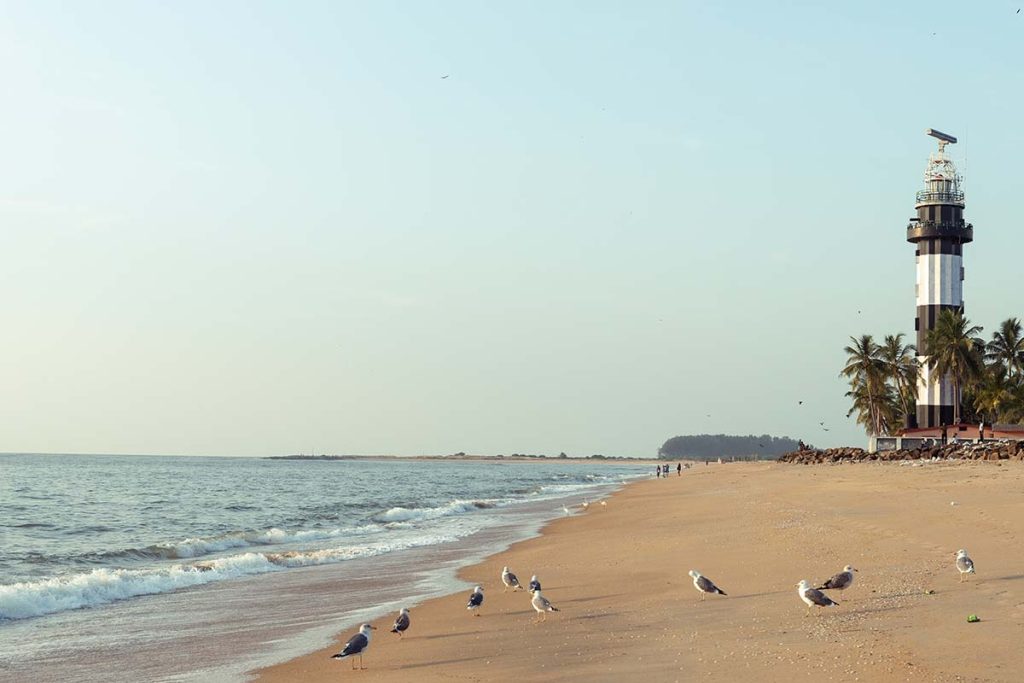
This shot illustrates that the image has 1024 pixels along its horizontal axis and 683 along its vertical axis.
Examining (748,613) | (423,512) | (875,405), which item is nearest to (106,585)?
(748,613)

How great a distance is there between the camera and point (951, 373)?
2633 inches

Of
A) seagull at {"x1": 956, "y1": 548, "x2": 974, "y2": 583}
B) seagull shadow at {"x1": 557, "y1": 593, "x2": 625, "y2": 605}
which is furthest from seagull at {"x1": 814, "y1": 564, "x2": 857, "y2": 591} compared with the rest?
seagull shadow at {"x1": 557, "y1": 593, "x2": 625, "y2": 605}

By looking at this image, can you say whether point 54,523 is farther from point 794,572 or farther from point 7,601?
point 794,572

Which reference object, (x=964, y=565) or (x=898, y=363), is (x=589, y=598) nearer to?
(x=964, y=565)

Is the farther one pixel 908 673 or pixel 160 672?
pixel 160 672

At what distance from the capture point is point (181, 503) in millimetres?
48844

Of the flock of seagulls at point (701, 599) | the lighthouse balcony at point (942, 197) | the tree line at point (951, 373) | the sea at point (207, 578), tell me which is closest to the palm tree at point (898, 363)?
the tree line at point (951, 373)

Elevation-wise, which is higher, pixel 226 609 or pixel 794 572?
pixel 794 572

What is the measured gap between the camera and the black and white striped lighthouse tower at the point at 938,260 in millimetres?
65938

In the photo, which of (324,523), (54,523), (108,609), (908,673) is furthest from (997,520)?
(54,523)

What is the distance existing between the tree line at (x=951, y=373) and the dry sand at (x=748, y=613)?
150ft

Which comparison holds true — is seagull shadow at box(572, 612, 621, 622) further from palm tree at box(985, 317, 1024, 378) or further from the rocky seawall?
palm tree at box(985, 317, 1024, 378)

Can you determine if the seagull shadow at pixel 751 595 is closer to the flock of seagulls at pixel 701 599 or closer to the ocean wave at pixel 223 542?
the flock of seagulls at pixel 701 599

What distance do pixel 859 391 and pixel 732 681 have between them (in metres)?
90.6
